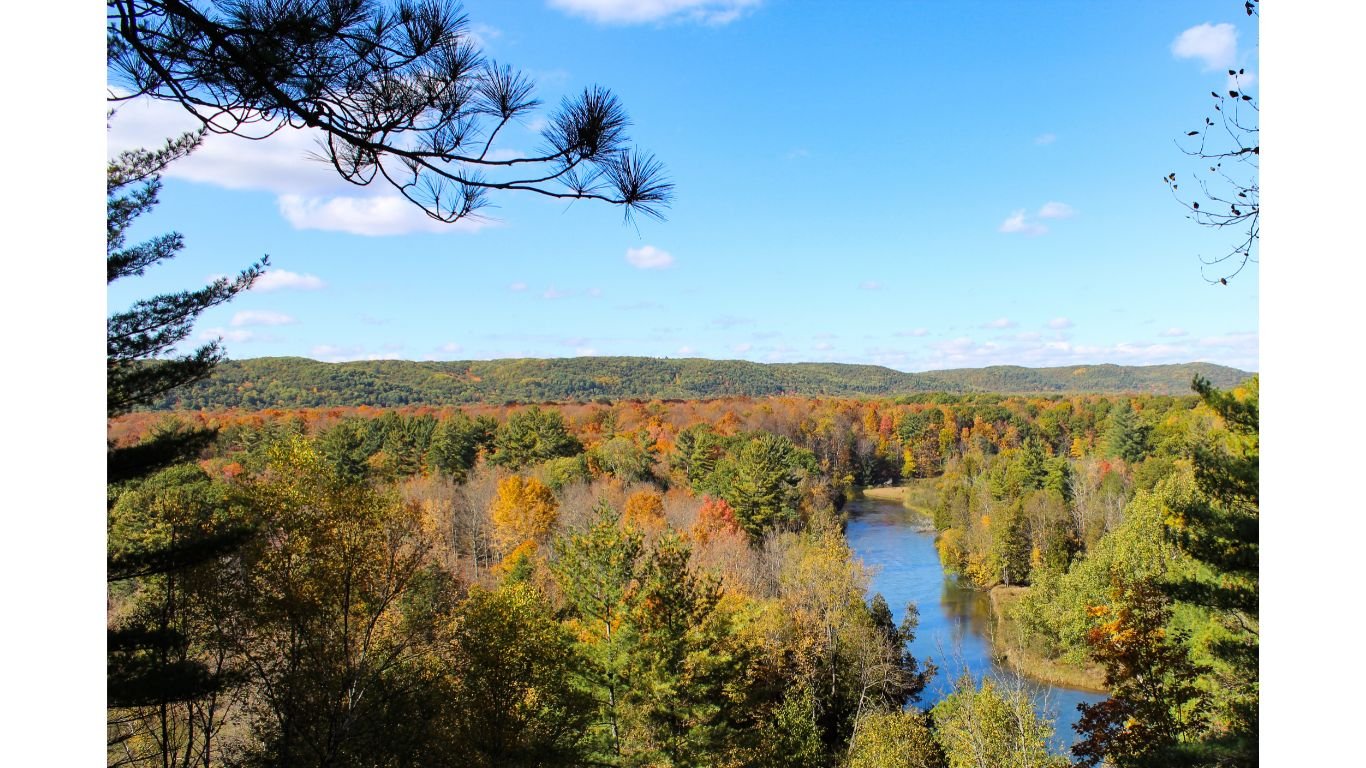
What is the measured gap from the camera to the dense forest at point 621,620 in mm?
5801

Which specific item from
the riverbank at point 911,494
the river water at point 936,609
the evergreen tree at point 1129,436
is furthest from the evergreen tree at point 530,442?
the evergreen tree at point 1129,436

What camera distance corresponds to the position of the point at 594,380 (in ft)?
178

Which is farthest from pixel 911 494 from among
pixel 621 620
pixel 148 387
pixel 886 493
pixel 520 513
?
pixel 148 387

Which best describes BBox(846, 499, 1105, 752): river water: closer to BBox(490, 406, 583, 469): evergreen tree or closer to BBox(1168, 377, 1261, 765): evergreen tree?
BBox(1168, 377, 1261, 765): evergreen tree

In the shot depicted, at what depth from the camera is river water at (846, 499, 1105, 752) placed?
44.8 feet

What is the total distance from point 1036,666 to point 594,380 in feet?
137

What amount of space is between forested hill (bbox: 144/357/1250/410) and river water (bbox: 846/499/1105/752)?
19.9 feet

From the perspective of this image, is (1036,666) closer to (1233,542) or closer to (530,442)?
(1233,542)

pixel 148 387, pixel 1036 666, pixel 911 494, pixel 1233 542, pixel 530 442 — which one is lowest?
pixel 1036 666

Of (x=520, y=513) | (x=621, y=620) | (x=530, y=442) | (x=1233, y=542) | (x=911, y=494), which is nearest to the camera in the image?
(x=1233, y=542)

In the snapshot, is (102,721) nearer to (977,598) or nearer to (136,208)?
(136,208)

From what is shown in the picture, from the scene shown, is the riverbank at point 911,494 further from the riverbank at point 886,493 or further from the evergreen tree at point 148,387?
the evergreen tree at point 148,387

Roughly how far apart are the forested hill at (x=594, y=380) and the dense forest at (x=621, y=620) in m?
0.74
